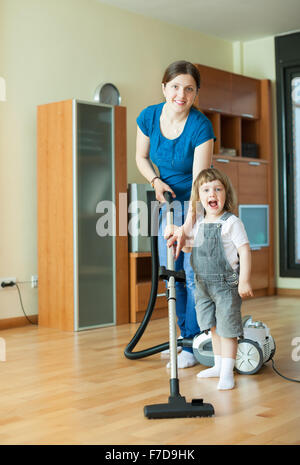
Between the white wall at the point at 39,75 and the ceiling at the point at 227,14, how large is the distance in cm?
21

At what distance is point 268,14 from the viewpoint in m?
5.38

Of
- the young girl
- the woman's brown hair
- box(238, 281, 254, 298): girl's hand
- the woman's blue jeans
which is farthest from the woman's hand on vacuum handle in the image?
the woman's brown hair

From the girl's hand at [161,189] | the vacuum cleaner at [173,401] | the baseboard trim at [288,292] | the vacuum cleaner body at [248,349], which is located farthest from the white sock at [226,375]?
the baseboard trim at [288,292]

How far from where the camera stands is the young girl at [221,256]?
257 centimetres

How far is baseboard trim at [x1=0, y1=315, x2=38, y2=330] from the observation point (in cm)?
425

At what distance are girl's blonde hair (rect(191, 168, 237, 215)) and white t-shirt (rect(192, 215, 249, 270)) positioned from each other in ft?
0.22

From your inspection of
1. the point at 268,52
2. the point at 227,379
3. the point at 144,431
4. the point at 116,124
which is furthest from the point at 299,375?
the point at 268,52

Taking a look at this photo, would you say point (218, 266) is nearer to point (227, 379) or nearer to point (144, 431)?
point (227, 379)

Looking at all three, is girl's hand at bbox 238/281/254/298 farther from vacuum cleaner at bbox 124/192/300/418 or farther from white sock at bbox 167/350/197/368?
white sock at bbox 167/350/197/368

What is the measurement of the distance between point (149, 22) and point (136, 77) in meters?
0.53

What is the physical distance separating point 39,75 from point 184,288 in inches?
85.8

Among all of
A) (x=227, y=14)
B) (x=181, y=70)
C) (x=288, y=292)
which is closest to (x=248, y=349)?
(x=181, y=70)

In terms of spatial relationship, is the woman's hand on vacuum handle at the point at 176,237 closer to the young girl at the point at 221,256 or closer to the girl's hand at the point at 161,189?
the young girl at the point at 221,256

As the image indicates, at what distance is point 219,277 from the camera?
2588 millimetres
